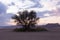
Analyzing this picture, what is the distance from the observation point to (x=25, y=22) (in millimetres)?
48719

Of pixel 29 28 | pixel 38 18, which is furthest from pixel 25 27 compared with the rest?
pixel 38 18

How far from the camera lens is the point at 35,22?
1957 inches

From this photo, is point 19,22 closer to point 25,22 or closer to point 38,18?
point 25,22

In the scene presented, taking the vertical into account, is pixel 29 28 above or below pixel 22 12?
below

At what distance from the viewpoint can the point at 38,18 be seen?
4981 cm

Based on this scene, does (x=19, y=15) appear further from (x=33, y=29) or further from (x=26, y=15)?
(x=33, y=29)

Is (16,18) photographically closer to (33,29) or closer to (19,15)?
(19,15)

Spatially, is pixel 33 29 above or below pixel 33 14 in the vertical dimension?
below

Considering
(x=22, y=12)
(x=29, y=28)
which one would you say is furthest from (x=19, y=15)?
(x=29, y=28)

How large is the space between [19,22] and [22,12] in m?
2.77

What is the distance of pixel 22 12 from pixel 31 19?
3.03 meters

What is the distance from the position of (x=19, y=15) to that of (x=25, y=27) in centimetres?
356

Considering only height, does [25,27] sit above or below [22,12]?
below

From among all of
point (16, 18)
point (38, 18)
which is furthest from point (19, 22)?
point (38, 18)
